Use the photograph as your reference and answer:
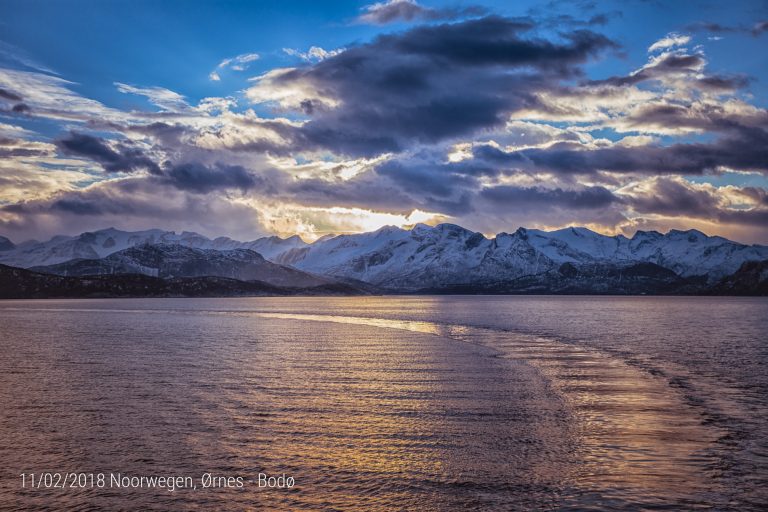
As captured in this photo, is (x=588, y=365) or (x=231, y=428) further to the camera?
(x=588, y=365)

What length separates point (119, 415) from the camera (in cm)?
3012

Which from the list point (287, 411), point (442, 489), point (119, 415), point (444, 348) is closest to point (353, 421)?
point (287, 411)

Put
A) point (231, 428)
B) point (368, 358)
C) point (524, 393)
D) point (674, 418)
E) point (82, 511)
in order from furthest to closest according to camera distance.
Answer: point (368, 358) < point (524, 393) < point (674, 418) < point (231, 428) < point (82, 511)

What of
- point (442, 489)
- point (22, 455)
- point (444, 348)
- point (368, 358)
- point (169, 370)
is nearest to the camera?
point (442, 489)

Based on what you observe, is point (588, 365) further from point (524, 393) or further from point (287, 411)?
point (287, 411)

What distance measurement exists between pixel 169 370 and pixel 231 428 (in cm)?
2332

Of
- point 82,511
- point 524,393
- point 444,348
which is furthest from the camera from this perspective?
point 444,348

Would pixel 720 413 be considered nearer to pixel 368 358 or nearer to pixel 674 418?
pixel 674 418

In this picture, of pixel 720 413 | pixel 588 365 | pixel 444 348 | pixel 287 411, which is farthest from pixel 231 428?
pixel 444 348

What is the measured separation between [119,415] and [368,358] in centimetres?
3004

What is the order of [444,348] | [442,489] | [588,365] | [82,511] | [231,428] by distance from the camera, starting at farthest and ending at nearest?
[444,348], [588,365], [231,428], [442,489], [82,511]

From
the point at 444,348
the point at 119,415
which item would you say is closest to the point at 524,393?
the point at 119,415

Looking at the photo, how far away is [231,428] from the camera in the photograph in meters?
27.1

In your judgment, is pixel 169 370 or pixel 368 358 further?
pixel 368 358
